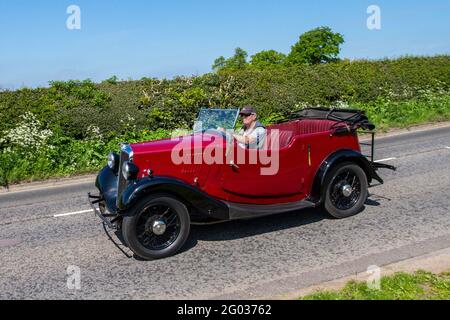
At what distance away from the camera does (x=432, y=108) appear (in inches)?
707

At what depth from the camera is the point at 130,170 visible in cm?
539

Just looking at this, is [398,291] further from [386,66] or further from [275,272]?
[386,66]

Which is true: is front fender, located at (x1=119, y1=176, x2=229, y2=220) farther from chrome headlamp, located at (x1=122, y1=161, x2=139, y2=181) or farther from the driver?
the driver

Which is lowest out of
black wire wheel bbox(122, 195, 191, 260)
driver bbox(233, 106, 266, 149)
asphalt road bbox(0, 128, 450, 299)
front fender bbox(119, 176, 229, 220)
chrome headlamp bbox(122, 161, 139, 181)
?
asphalt road bbox(0, 128, 450, 299)

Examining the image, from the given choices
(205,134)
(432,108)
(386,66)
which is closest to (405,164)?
(205,134)

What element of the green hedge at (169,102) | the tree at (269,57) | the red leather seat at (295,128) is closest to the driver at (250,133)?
the red leather seat at (295,128)

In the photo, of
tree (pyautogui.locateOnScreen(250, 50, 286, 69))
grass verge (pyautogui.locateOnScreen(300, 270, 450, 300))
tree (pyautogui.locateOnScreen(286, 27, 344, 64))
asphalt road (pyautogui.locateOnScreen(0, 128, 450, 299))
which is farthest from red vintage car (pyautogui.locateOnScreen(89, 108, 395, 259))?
tree (pyautogui.locateOnScreen(250, 50, 286, 69))

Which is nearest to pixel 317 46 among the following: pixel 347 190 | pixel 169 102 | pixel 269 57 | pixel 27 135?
pixel 269 57

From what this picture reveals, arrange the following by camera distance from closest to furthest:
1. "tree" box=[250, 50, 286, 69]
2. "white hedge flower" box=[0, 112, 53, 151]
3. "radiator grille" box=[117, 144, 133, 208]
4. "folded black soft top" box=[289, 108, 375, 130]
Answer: "radiator grille" box=[117, 144, 133, 208]
"folded black soft top" box=[289, 108, 375, 130]
"white hedge flower" box=[0, 112, 53, 151]
"tree" box=[250, 50, 286, 69]

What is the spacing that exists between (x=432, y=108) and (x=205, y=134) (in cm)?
1439

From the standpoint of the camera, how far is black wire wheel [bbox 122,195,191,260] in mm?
5258

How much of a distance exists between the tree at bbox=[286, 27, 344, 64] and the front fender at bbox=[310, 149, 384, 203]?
41932mm

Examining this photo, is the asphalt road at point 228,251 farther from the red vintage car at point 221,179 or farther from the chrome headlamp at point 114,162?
the chrome headlamp at point 114,162

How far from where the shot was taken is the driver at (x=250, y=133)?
6.05 meters
